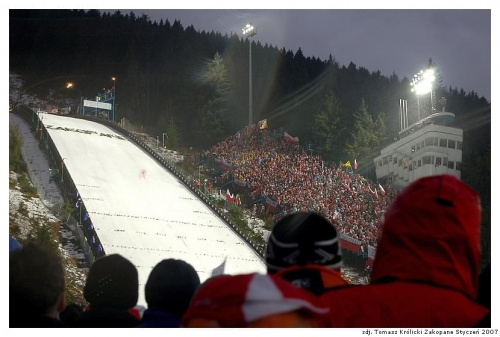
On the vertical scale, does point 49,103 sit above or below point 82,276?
above

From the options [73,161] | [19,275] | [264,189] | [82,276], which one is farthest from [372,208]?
[19,275]

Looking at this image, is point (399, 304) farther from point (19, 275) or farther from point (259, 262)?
point (259, 262)

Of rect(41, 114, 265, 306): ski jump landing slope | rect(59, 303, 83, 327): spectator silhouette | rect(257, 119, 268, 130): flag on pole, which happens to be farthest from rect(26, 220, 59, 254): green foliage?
rect(257, 119, 268, 130): flag on pole

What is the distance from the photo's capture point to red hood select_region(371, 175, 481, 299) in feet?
5.84

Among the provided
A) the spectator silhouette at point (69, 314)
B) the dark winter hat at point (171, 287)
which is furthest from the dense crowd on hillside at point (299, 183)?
the dark winter hat at point (171, 287)

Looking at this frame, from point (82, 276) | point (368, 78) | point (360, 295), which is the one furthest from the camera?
point (368, 78)

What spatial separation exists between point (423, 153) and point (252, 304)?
54.2ft

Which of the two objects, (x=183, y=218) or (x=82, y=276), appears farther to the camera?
(x=183, y=218)

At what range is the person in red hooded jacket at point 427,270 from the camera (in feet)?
5.86

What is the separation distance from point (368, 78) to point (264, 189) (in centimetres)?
1134

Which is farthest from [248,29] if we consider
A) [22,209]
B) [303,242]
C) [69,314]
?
[303,242]

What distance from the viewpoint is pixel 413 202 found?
184 cm

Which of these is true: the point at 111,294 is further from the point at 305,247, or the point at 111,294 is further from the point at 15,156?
the point at 15,156

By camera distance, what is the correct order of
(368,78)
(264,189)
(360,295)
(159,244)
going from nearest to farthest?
1. (360,295)
2. (159,244)
3. (264,189)
4. (368,78)
